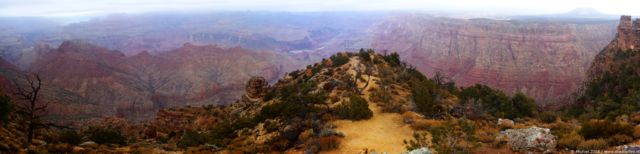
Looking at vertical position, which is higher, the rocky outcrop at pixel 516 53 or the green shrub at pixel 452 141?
the green shrub at pixel 452 141

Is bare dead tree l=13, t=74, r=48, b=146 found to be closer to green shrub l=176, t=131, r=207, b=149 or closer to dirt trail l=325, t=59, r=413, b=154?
green shrub l=176, t=131, r=207, b=149

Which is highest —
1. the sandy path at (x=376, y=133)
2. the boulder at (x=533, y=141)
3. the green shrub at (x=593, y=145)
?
the green shrub at (x=593, y=145)

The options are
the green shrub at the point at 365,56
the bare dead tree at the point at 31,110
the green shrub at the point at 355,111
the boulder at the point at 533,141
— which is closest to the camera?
the boulder at the point at 533,141

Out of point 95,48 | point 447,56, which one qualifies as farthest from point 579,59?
point 95,48

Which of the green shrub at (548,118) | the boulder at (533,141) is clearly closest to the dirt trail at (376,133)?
the boulder at (533,141)

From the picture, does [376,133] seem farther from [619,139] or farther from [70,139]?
[70,139]

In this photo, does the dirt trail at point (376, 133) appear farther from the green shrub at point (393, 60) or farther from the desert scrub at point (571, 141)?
the green shrub at point (393, 60)
